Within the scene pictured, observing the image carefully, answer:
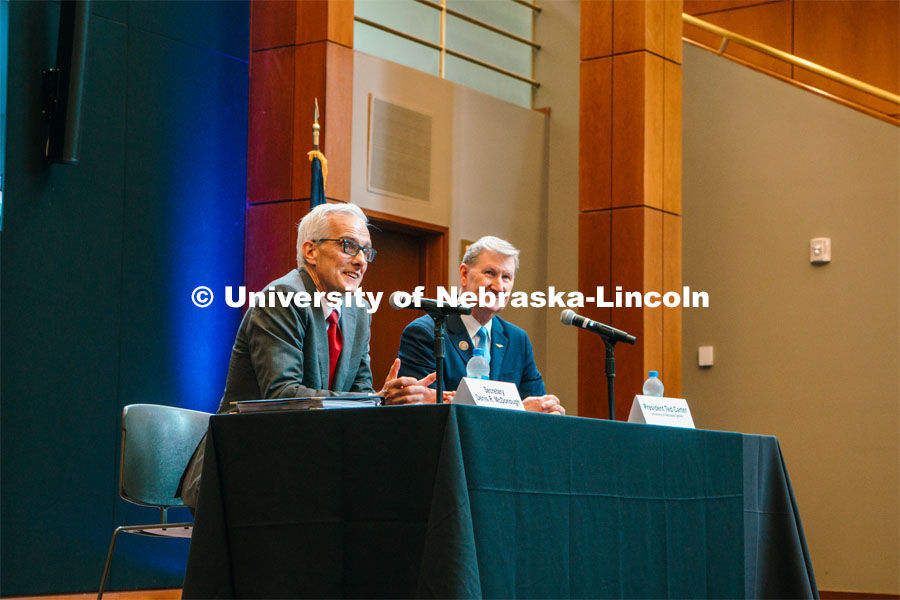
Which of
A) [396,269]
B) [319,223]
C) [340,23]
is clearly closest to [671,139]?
[396,269]

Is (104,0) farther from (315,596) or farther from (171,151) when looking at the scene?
(315,596)

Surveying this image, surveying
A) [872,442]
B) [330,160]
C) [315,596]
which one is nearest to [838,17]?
[872,442]

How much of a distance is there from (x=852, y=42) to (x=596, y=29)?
208cm

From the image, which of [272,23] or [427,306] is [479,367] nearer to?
[427,306]

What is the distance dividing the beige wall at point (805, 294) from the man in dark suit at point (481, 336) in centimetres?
324

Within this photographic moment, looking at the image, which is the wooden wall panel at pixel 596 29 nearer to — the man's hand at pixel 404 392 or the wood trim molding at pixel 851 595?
the wood trim molding at pixel 851 595

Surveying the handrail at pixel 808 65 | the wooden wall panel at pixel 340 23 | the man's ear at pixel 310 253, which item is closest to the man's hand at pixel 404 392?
the man's ear at pixel 310 253

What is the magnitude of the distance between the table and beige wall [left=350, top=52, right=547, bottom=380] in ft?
13.2

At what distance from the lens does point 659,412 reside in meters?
2.94

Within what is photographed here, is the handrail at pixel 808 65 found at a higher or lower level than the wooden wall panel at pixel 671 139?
higher

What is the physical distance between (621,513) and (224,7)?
13.5ft

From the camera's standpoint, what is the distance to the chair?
11.3 ft

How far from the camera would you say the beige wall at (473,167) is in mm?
6453

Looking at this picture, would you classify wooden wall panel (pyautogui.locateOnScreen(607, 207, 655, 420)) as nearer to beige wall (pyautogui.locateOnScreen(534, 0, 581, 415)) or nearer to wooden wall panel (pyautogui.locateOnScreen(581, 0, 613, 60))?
wooden wall panel (pyautogui.locateOnScreen(581, 0, 613, 60))
